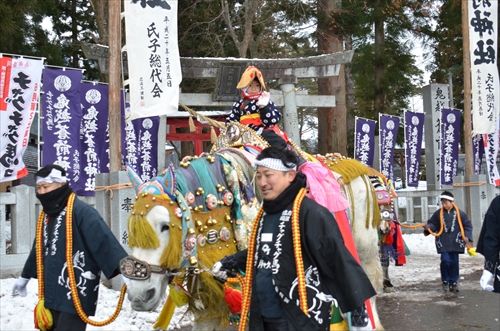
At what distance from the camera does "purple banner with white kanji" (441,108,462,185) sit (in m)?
19.0

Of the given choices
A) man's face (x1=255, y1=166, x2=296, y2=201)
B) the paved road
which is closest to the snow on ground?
the paved road

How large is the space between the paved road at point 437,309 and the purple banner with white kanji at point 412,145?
25.6 ft

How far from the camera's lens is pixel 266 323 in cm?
390

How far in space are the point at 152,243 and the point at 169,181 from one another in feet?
2.21

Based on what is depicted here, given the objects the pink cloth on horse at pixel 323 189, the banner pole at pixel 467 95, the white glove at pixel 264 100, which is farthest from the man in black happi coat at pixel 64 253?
the banner pole at pixel 467 95

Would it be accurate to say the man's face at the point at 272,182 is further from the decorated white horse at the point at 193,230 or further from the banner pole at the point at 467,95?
the banner pole at the point at 467,95

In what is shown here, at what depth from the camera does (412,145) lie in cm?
1939

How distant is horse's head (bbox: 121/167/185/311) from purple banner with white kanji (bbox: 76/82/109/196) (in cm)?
731

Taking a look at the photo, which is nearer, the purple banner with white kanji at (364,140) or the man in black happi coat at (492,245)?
the man in black happi coat at (492,245)

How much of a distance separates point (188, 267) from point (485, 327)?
4.71 meters

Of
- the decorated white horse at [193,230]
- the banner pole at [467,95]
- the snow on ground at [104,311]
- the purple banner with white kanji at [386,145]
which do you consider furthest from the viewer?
the purple banner with white kanji at [386,145]

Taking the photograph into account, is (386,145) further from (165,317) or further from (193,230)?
(193,230)

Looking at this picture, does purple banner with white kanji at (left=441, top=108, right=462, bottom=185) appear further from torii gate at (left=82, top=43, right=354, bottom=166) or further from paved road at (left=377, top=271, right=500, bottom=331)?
paved road at (left=377, top=271, right=500, bottom=331)

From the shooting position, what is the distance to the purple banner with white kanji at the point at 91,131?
1214 centimetres
